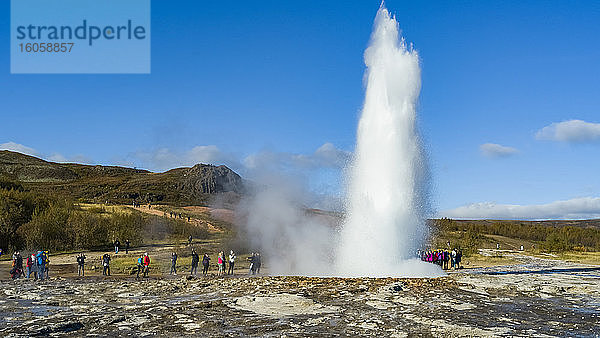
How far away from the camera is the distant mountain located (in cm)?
5848

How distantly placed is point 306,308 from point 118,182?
124 m

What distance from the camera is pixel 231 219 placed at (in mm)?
39156

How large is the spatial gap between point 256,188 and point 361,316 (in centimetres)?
1720

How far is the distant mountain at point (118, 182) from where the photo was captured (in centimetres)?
5848

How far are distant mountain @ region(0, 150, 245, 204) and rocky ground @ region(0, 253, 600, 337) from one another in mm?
24447

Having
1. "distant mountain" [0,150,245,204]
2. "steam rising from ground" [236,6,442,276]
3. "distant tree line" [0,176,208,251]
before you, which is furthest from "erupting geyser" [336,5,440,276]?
"distant tree line" [0,176,208,251]

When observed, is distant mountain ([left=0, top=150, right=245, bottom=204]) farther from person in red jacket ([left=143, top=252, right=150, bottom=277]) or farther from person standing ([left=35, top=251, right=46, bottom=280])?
person standing ([left=35, top=251, right=46, bottom=280])

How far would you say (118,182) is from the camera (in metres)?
129

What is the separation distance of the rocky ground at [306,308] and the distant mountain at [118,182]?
80.2 ft

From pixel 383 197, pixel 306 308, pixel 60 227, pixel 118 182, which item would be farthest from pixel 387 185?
pixel 118 182

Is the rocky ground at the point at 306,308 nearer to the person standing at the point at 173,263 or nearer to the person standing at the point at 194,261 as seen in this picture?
the person standing at the point at 194,261

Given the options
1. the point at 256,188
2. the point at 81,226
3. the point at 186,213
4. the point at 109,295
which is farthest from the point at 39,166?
the point at 109,295

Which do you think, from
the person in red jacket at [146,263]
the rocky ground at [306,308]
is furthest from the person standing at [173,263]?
the rocky ground at [306,308]

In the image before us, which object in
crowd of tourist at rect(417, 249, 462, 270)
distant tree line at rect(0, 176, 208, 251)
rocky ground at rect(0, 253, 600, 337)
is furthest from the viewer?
distant tree line at rect(0, 176, 208, 251)
